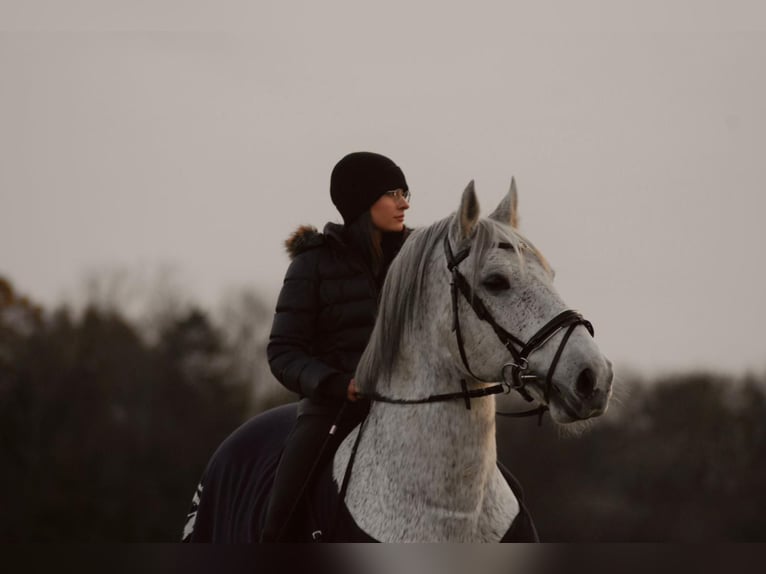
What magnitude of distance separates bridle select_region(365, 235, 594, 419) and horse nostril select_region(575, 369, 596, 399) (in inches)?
5.2

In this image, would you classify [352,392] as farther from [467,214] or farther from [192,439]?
[192,439]

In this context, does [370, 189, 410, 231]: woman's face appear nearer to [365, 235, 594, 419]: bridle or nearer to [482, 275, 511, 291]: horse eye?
[365, 235, 594, 419]: bridle

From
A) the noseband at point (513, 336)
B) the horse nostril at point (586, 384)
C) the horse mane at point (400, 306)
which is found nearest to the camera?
the horse nostril at point (586, 384)

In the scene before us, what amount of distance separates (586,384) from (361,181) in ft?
6.02

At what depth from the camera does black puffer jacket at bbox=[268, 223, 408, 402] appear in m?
5.72

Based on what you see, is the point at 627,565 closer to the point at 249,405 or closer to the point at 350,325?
the point at 350,325

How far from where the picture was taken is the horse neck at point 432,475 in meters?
5.16

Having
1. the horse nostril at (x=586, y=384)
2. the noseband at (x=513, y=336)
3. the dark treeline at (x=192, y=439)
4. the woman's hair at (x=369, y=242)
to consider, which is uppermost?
the woman's hair at (x=369, y=242)

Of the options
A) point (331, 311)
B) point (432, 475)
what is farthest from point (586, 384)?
point (331, 311)

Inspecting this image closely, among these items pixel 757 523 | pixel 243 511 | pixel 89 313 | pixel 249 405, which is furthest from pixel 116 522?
pixel 243 511

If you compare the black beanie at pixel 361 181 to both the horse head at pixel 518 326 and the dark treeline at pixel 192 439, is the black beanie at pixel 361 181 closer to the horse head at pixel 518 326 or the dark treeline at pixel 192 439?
the horse head at pixel 518 326

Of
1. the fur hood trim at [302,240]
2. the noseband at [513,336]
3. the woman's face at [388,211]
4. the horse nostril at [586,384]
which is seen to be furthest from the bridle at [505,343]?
the fur hood trim at [302,240]

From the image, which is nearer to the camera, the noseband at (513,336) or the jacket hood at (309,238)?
the noseband at (513,336)

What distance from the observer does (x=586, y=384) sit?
4.76 meters
